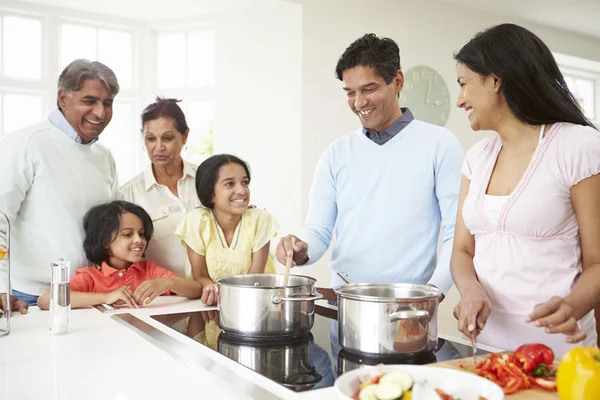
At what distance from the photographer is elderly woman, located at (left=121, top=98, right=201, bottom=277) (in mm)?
2545

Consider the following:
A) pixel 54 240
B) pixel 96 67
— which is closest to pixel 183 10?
pixel 96 67

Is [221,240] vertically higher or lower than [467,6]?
lower

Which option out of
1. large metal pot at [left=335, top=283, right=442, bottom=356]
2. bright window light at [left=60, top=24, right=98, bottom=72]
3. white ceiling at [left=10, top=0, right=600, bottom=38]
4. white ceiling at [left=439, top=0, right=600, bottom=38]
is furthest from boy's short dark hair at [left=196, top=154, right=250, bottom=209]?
white ceiling at [left=439, top=0, right=600, bottom=38]

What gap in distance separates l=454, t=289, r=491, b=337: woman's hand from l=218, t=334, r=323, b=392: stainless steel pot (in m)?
0.32

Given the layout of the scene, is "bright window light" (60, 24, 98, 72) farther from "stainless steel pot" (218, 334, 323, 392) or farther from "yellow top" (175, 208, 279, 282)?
"stainless steel pot" (218, 334, 323, 392)

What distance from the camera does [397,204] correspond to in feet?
6.56

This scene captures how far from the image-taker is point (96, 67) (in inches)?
85.0

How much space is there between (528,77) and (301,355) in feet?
2.64

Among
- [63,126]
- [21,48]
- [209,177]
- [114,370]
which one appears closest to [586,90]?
[21,48]

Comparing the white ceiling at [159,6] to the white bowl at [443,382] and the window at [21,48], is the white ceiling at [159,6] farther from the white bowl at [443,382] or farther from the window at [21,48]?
the white bowl at [443,382]

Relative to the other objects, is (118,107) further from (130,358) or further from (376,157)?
(130,358)

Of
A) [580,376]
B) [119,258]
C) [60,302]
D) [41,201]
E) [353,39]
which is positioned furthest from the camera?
[353,39]

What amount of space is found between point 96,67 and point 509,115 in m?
1.44

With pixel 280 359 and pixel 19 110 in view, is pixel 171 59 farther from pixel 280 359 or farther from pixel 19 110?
pixel 280 359
